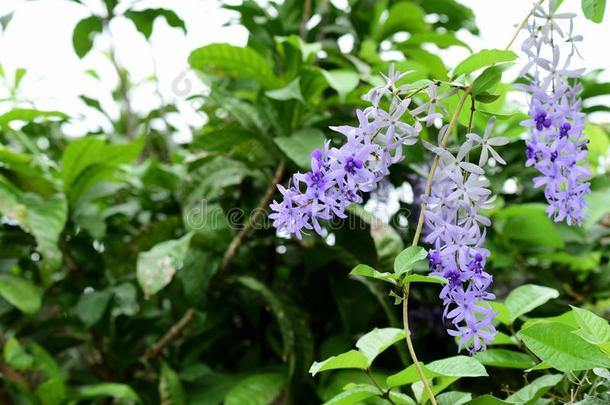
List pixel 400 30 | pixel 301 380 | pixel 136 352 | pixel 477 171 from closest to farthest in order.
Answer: pixel 477 171
pixel 301 380
pixel 136 352
pixel 400 30

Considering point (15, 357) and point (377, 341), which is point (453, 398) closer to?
point (377, 341)

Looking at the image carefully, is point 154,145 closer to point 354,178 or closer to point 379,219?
point 379,219

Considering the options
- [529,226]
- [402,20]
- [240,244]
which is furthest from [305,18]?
[529,226]

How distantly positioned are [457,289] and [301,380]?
0.66 m

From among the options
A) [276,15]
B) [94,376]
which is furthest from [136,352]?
[276,15]

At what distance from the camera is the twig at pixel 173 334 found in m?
1.44

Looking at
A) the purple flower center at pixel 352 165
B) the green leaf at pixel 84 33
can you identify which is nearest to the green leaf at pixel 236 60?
the green leaf at pixel 84 33

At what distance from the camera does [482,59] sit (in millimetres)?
819

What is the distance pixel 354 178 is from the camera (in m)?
0.78

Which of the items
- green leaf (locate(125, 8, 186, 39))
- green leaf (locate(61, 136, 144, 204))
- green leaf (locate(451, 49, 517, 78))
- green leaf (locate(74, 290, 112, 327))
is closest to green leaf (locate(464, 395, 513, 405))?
green leaf (locate(451, 49, 517, 78))

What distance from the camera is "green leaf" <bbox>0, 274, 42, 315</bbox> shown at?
54.2 inches

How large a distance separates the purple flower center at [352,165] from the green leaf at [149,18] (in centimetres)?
116

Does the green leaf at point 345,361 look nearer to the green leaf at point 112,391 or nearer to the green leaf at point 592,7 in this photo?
the green leaf at point 592,7

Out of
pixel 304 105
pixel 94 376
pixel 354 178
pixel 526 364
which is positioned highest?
pixel 354 178
